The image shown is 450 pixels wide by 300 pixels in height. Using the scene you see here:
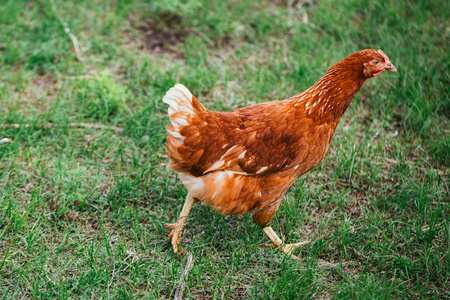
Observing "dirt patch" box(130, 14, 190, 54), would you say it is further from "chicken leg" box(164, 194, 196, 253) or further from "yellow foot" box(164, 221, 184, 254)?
"yellow foot" box(164, 221, 184, 254)

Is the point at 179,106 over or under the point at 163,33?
over

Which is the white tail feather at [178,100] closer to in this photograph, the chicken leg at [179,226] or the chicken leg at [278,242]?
the chicken leg at [179,226]

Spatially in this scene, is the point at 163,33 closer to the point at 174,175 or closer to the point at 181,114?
the point at 174,175

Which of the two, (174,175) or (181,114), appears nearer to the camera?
(181,114)

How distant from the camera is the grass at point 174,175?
2.97m

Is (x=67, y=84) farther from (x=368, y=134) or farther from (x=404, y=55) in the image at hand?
(x=404, y=55)

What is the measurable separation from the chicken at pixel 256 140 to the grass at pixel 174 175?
0.49 m

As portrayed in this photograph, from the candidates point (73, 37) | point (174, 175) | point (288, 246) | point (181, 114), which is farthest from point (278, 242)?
point (73, 37)

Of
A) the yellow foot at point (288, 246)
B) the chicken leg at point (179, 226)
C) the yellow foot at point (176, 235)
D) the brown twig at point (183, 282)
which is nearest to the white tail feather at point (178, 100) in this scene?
the chicken leg at point (179, 226)

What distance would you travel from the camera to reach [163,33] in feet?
17.4

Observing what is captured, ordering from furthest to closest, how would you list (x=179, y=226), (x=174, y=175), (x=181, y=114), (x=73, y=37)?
(x=73, y=37) < (x=174, y=175) < (x=179, y=226) < (x=181, y=114)

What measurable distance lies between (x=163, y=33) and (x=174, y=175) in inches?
93.7

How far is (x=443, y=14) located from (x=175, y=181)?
4.32 m

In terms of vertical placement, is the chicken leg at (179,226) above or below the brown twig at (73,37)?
below
